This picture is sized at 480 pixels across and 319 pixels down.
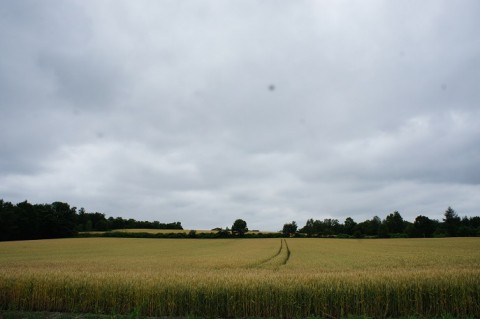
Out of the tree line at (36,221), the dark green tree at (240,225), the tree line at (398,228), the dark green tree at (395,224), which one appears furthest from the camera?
the dark green tree at (395,224)

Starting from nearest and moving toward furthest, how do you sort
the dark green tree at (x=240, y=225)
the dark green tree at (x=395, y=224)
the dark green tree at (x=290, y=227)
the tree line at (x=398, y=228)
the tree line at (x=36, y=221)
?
the tree line at (x=36, y=221)
the tree line at (x=398, y=228)
the dark green tree at (x=240, y=225)
the dark green tree at (x=395, y=224)
the dark green tree at (x=290, y=227)

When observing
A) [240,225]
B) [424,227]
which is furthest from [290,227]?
[424,227]

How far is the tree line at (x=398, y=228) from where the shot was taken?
351 feet

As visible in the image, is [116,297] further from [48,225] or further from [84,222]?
Result: [84,222]

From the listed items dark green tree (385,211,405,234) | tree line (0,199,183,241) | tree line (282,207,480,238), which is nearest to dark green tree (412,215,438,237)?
tree line (282,207,480,238)

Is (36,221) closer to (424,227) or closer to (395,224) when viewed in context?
(424,227)

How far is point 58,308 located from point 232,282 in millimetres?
6720

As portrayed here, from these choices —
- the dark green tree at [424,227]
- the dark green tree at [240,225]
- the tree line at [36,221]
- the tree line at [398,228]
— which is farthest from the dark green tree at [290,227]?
the tree line at [36,221]

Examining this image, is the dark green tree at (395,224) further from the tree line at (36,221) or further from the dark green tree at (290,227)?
the tree line at (36,221)

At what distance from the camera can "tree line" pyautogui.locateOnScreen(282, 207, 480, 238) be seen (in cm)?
10700

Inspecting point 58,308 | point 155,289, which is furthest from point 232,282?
point 58,308

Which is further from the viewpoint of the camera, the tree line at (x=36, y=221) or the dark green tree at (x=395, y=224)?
the dark green tree at (x=395, y=224)

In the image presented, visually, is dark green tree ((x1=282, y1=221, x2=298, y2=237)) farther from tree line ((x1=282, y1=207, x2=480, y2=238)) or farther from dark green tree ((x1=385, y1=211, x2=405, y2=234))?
dark green tree ((x1=385, y1=211, x2=405, y2=234))

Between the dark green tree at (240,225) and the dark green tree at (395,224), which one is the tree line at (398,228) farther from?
the dark green tree at (240,225)
